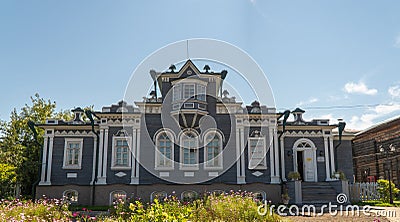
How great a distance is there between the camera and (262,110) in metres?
19.0

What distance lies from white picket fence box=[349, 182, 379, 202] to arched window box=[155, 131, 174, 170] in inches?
368

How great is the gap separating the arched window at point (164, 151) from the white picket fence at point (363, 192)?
9353 mm

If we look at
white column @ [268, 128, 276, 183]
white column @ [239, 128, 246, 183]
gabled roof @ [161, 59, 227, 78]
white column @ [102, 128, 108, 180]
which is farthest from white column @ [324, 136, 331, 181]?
white column @ [102, 128, 108, 180]

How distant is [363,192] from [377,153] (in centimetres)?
930

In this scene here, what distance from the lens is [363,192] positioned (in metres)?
18.4

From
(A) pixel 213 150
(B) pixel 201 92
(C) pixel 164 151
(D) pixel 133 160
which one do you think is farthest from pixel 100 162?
(B) pixel 201 92

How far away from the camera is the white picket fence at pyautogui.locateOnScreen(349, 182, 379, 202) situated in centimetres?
1822

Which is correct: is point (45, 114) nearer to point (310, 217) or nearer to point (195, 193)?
point (195, 193)

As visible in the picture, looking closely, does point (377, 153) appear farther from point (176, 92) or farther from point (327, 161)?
point (176, 92)

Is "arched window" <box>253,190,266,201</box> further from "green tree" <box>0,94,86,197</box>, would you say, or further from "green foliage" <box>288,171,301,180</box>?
"green tree" <box>0,94,86,197</box>

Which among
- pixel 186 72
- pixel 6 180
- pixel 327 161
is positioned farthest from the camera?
pixel 6 180

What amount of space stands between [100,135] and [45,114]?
1021cm

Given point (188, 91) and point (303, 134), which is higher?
point (188, 91)

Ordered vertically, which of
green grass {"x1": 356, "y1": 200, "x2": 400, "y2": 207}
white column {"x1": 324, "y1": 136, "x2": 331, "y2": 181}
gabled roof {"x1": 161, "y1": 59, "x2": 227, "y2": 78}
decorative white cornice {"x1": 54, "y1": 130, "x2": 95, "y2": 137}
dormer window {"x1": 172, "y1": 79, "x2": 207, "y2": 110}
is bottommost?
green grass {"x1": 356, "y1": 200, "x2": 400, "y2": 207}
